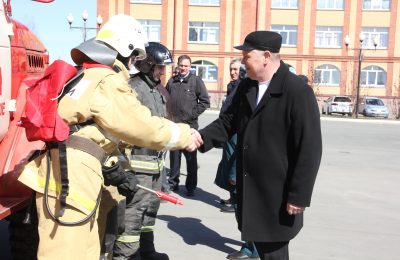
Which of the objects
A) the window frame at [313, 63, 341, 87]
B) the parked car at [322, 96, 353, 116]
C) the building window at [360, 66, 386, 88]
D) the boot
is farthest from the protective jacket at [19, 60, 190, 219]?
the building window at [360, 66, 386, 88]

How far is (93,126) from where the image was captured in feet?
9.95

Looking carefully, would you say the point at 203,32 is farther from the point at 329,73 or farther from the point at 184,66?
the point at 184,66

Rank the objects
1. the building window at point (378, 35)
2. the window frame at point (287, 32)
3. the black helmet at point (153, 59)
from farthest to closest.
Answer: the window frame at point (287, 32) < the building window at point (378, 35) < the black helmet at point (153, 59)

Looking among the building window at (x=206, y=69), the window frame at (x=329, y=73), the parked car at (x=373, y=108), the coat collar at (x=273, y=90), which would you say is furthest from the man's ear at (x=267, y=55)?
the window frame at (x=329, y=73)

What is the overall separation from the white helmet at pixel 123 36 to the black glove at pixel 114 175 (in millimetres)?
773

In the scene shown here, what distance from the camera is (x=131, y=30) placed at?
11.5 ft

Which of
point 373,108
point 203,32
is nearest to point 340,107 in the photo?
point 373,108

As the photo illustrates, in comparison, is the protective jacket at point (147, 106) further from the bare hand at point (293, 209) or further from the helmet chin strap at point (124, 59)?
the bare hand at point (293, 209)

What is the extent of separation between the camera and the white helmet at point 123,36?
3416mm

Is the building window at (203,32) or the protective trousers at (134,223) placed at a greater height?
the building window at (203,32)

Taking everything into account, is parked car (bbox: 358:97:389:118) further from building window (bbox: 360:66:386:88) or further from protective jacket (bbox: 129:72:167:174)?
protective jacket (bbox: 129:72:167:174)

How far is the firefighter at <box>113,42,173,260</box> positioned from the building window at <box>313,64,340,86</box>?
43.3 m

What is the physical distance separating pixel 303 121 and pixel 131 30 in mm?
1363

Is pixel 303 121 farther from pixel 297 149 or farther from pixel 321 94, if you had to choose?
pixel 321 94
